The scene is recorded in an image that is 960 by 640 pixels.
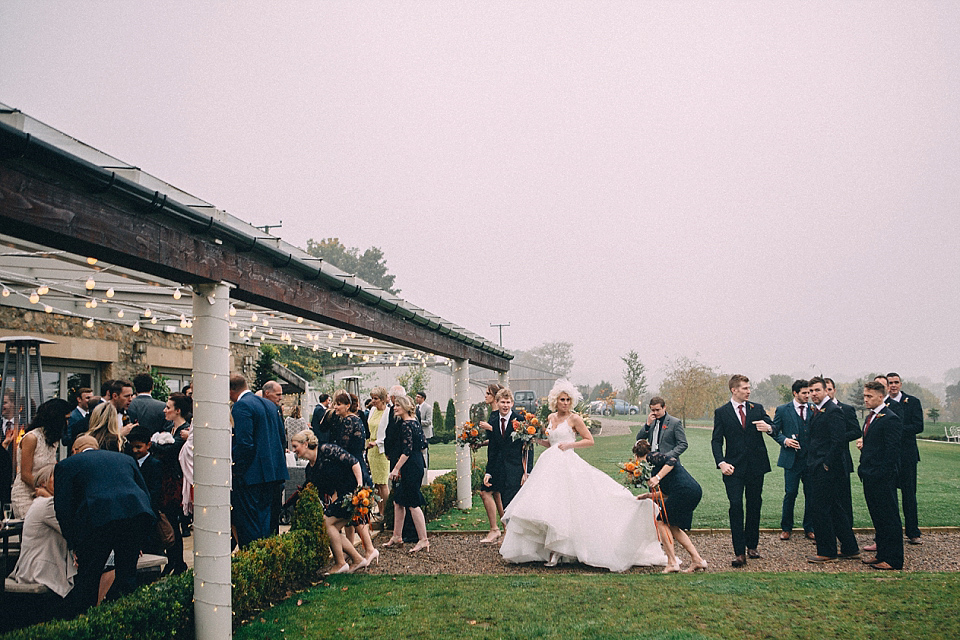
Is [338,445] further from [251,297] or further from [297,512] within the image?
[251,297]

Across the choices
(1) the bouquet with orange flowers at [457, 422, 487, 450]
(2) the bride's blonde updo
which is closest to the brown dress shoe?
(2) the bride's blonde updo

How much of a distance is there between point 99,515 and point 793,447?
25.5ft

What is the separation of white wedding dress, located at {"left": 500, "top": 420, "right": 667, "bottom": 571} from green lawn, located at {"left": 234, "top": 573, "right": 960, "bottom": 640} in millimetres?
521

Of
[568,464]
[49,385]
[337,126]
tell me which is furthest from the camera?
[337,126]

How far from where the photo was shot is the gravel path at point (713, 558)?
285 inches

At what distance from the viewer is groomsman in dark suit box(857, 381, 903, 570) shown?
694 cm

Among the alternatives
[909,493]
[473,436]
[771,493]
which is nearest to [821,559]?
[909,493]

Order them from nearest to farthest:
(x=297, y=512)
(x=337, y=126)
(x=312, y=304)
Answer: (x=312, y=304), (x=297, y=512), (x=337, y=126)

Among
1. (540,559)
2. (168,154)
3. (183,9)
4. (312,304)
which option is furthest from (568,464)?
(168,154)

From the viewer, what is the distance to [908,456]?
27.2ft

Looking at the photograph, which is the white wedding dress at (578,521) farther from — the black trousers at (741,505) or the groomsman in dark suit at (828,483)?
the groomsman in dark suit at (828,483)

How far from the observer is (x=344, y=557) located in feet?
24.5

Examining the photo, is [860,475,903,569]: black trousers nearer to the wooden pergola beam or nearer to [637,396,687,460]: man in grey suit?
[637,396,687,460]: man in grey suit

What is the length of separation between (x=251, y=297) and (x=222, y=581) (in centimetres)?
218
